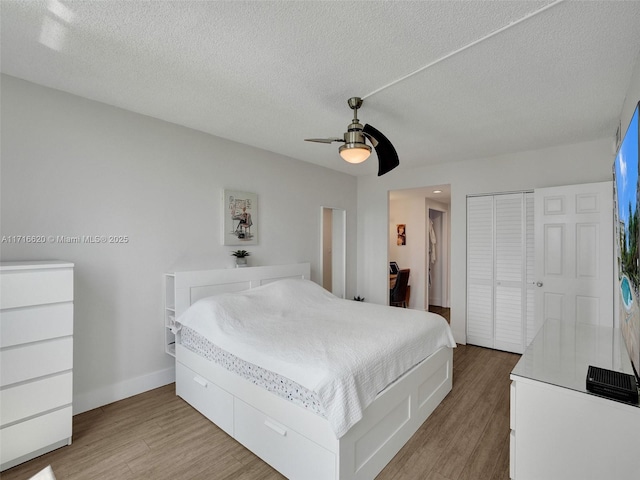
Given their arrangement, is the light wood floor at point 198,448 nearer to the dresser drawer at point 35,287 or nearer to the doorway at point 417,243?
the dresser drawer at point 35,287

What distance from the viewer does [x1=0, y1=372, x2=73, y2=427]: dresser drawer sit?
6.24 feet

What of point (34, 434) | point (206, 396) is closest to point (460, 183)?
point (206, 396)

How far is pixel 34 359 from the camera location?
201cm

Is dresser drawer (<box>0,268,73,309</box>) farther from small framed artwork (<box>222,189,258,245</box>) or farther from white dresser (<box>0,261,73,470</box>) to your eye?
small framed artwork (<box>222,189,258,245</box>)

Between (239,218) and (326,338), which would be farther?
(239,218)

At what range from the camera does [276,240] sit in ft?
13.4

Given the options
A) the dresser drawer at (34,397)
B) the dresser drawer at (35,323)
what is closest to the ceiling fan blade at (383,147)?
the dresser drawer at (35,323)

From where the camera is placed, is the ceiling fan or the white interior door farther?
the white interior door

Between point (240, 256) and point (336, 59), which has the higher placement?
point (336, 59)

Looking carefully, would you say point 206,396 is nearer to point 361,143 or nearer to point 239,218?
point 239,218

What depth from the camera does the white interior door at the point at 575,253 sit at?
10.5 ft

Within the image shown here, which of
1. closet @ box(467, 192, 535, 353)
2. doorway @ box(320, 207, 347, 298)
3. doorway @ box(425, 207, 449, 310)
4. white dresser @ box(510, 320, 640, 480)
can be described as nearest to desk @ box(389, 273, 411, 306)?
doorway @ box(425, 207, 449, 310)

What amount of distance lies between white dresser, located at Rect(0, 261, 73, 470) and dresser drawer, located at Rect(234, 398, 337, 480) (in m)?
1.20

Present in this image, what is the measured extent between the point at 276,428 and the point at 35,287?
5.91ft
